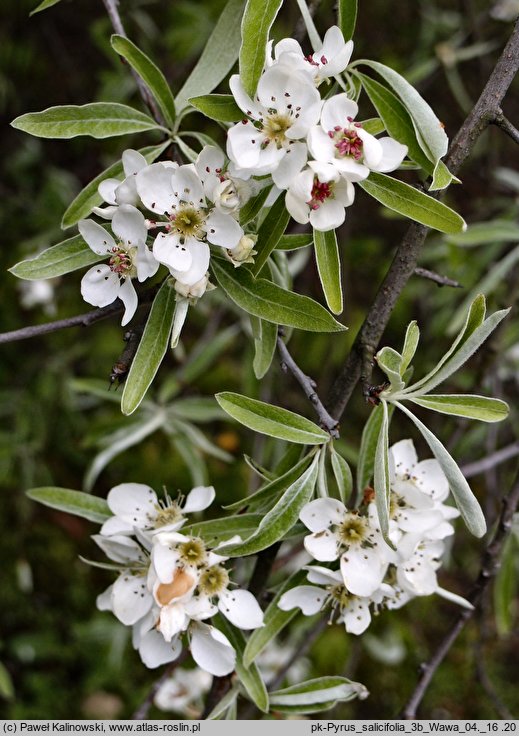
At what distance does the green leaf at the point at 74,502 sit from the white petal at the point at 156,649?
20 cm

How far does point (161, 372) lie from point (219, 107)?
6.23ft

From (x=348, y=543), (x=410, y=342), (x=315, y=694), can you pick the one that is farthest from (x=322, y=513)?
(x=315, y=694)

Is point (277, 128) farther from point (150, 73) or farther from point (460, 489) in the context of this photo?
point (460, 489)

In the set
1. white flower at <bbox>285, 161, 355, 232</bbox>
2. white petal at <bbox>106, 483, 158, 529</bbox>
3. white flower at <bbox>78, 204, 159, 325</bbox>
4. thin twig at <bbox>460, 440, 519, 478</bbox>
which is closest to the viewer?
white flower at <bbox>285, 161, 355, 232</bbox>

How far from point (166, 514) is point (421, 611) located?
6.10 ft

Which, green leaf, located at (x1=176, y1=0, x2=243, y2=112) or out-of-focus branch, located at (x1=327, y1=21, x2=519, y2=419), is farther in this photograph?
green leaf, located at (x1=176, y1=0, x2=243, y2=112)

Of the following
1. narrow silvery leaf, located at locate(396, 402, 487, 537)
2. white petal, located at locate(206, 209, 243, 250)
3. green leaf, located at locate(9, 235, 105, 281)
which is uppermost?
white petal, located at locate(206, 209, 243, 250)

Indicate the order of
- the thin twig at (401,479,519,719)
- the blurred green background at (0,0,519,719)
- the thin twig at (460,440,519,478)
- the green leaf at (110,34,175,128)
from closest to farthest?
the green leaf at (110,34,175,128)
the thin twig at (401,479,519,719)
the thin twig at (460,440,519,478)
the blurred green background at (0,0,519,719)

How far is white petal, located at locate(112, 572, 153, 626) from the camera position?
1.07 meters

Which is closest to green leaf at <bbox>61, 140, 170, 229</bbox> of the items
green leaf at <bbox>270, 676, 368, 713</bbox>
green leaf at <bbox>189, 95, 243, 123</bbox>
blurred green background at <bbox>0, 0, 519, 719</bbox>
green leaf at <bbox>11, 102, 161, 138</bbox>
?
green leaf at <bbox>11, 102, 161, 138</bbox>

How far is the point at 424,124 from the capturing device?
90cm

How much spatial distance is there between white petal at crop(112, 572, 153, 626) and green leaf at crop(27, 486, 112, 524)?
0.14m

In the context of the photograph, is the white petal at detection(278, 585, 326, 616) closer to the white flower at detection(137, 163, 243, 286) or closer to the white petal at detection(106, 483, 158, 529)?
the white petal at detection(106, 483, 158, 529)

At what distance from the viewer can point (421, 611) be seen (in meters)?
2.74
